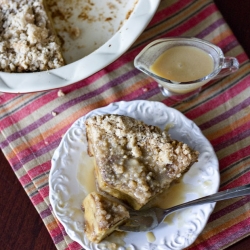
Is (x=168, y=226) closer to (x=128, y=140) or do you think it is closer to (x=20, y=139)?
(x=128, y=140)

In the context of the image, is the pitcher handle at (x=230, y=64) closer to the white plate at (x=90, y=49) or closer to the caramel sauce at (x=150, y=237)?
the white plate at (x=90, y=49)

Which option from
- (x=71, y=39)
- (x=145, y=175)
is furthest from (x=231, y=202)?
(x=71, y=39)

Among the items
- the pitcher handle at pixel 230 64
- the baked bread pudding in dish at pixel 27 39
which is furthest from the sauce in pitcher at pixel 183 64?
the baked bread pudding in dish at pixel 27 39

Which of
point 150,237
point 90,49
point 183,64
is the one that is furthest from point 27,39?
point 150,237

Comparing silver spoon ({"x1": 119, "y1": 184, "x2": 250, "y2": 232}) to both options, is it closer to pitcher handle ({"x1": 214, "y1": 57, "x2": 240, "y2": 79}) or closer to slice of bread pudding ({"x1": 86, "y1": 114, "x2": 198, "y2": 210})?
slice of bread pudding ({"x1": 86, "y1": 114, "x2": 198, "y2": 210})

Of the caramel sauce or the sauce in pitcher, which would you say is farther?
the sauce in pitcher

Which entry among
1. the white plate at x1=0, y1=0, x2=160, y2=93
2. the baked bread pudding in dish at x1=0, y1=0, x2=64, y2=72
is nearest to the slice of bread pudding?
the white plate at x1=0, y1=0, x2=160, y2=93
